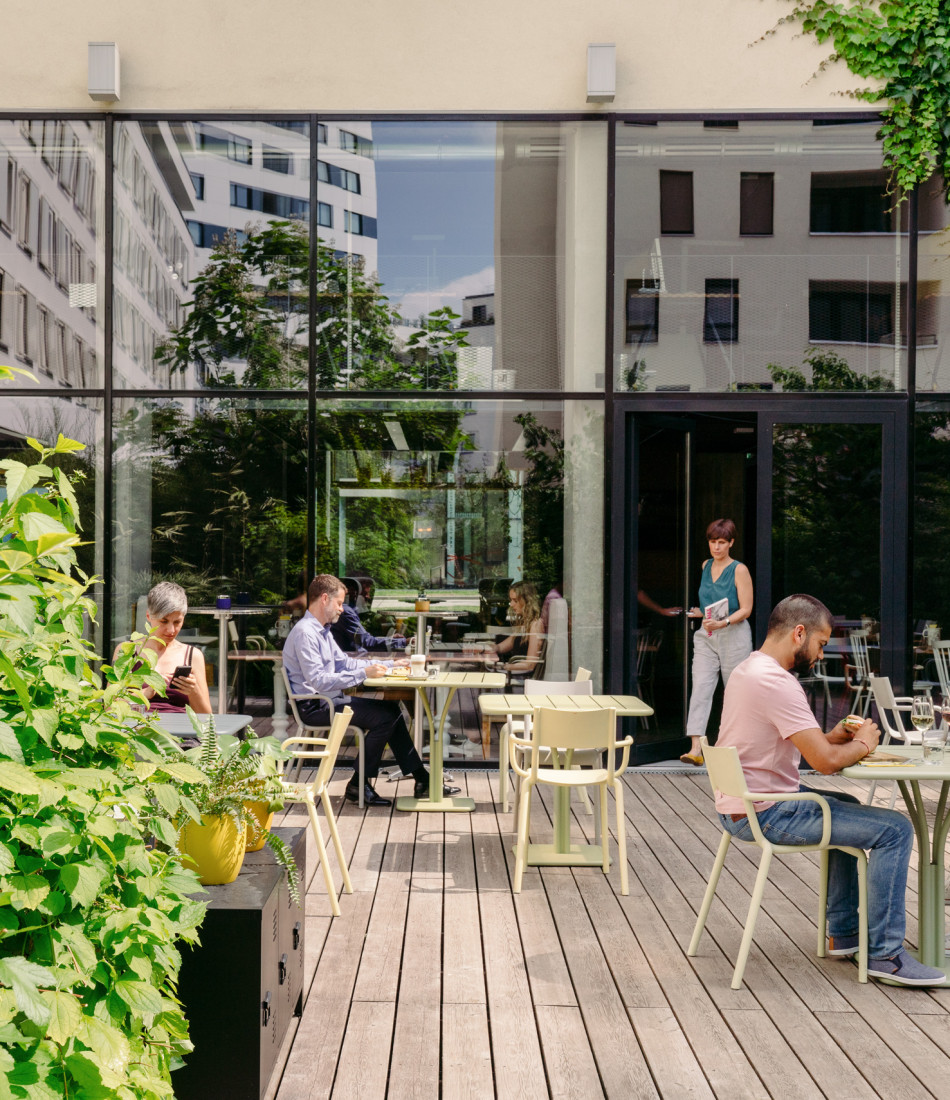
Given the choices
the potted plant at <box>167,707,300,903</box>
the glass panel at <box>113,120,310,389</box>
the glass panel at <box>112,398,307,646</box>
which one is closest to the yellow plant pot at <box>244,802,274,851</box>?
the potted plant at <box>167,707,300,903</box>

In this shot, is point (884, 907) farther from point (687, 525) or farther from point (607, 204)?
point (607, 204)

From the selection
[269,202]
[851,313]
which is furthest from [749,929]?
[269,202]

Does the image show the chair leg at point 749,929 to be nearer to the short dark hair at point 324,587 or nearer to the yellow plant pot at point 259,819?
the yellow plant pot at point 259,819

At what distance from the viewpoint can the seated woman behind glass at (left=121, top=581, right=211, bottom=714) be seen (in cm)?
500

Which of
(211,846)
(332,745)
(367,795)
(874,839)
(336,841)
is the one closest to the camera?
(211,846)

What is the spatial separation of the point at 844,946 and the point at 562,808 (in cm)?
174

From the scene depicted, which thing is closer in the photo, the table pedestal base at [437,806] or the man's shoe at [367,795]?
the table pedestal base at [437,806]

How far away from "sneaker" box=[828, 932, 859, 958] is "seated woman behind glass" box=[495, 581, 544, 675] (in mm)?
4112

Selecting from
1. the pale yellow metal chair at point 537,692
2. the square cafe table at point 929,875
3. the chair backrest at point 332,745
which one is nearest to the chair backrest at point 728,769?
the square cafe table at point 929,875

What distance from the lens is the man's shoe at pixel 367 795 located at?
23.0 feet

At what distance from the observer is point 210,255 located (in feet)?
27.2

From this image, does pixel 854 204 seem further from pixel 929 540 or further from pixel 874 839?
pixel 874 839

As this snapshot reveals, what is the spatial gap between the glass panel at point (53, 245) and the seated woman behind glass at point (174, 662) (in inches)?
153

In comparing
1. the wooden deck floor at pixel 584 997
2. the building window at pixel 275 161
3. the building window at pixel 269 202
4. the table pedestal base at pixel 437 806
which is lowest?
the table pedestal base at pixel 437 806
